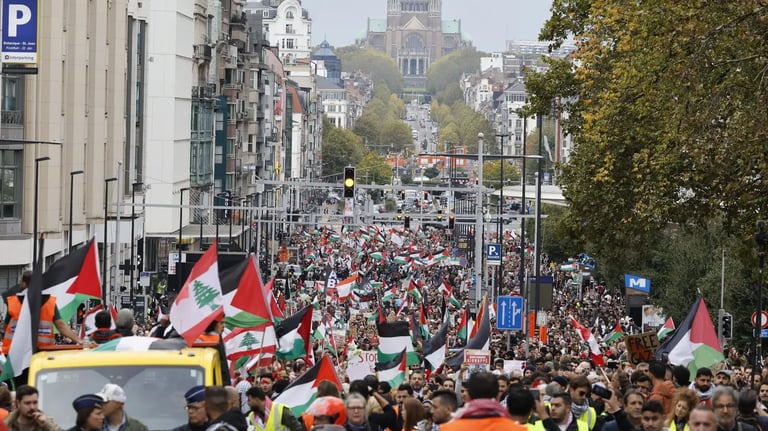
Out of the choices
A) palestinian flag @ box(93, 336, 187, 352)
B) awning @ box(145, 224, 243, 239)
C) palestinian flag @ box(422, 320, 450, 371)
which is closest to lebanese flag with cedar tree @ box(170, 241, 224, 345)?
palestinian flag @ box(93, 336, 187, 352)

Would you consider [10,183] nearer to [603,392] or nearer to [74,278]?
[74,278]

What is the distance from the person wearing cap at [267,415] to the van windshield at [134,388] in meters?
0.74

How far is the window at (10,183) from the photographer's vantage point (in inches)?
2063

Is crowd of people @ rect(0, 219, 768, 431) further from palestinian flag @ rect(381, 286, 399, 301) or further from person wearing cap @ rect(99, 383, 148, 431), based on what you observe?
palestinian flag @ rect(381, 286, 399, 301)

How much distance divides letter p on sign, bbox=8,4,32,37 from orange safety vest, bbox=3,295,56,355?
23487 mm

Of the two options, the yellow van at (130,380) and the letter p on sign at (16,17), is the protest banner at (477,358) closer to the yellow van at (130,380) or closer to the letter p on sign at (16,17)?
the yellow van at (130,380)

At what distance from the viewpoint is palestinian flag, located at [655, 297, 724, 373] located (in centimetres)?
2048

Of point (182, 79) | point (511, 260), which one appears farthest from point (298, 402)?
point (511, 260)

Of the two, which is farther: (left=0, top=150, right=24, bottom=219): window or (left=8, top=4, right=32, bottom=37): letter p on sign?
(left=0, top=150, right=24, bottom=219): window

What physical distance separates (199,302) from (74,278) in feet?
11.5

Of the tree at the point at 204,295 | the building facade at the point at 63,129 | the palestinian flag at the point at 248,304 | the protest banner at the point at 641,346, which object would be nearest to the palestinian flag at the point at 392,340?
the protest banner at the point at 641,346

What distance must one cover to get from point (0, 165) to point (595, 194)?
833 inches

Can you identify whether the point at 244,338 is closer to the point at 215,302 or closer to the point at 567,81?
the point at 215,302

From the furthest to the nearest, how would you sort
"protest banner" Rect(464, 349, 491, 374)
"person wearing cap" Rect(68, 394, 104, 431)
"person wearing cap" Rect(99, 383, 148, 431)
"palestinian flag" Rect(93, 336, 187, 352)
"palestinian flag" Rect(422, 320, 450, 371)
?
"palestinian flag" Rect(422, 320, 450, 371) < "protest banner" Rect(464, 349, 491, 374) < "palestinian flag" Rect(93, 336, 187, 352) < "person wearing cap" Rect(99, 383, 148, 431) < "person wearing cap" Rect(68, 394, 104, 431)
